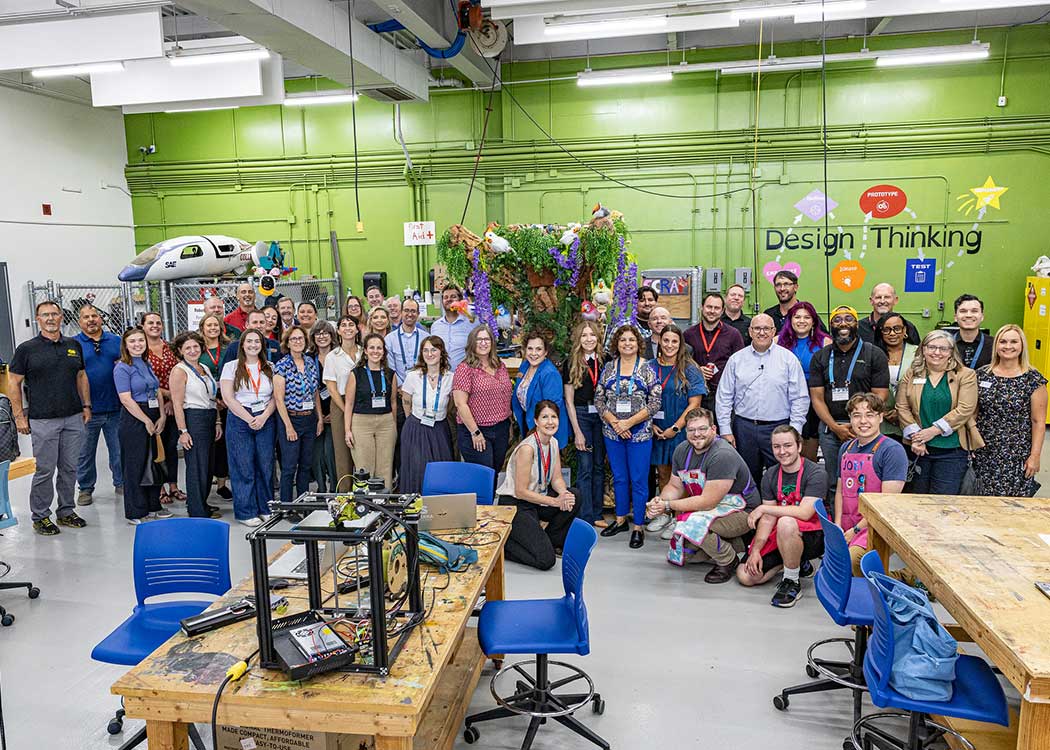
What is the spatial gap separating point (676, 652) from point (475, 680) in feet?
3.84

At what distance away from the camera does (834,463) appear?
531 centimetres

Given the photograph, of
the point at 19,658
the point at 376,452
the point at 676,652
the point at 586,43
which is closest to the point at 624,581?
the point at 676,652

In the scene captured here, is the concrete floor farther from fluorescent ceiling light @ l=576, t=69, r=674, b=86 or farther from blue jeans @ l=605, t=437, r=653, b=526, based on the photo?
fluorescent ceiling light @ l=576, t=69, r=674, b=86

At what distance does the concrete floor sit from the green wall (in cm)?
658

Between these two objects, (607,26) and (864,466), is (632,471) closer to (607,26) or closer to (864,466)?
(864,466)

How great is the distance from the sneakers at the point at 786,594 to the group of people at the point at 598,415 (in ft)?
0.04

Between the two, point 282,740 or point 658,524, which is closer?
point 282,740

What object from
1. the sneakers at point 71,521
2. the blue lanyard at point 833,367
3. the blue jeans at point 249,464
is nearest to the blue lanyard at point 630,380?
the blue lanyard at point 833,367

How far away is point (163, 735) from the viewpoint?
2385mm

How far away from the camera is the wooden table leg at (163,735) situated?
93.5 inches

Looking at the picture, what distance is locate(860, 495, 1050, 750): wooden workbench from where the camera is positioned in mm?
2289

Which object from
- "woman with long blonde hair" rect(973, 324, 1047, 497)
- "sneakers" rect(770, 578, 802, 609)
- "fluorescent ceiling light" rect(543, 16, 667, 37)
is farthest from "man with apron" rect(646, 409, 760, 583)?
"fluorescent ceiling light" rect(543, 16, 667, 37)

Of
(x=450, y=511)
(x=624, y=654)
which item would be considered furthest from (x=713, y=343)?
(x=450, y=511)

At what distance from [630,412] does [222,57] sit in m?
5.98
